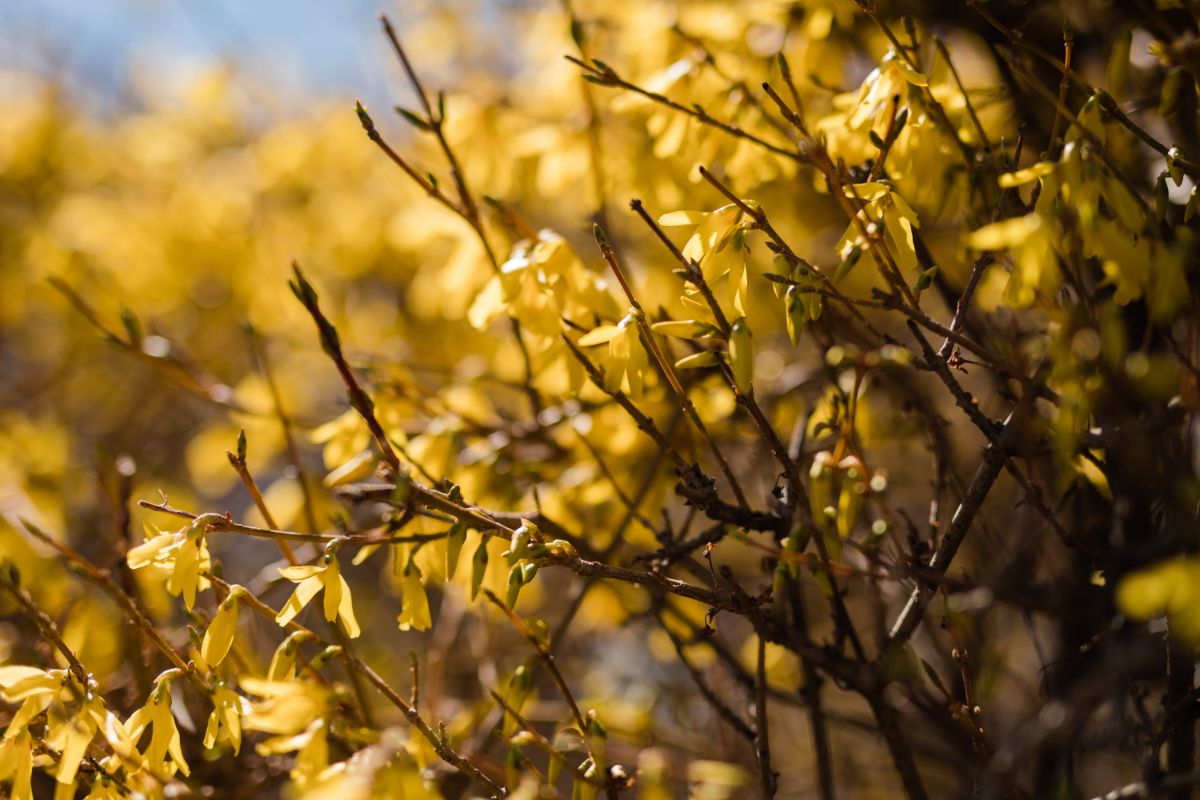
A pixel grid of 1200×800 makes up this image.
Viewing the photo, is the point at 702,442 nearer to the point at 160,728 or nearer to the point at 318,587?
the point at 318,587

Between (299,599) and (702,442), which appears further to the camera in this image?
(702,442)

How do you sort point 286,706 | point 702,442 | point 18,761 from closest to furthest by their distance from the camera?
1. point 286,706
2. point 18,761
3. point 702,442

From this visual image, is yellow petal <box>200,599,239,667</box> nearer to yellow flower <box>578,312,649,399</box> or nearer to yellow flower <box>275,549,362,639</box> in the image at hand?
yellow flower <box>275,549,362,639</box>

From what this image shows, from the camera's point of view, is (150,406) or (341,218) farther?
(150,406)

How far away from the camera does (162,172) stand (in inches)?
185

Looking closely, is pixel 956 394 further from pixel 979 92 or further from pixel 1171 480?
pixel 979 92

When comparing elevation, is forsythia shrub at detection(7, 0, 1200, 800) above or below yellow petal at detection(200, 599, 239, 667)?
above

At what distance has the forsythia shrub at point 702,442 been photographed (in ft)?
4.09

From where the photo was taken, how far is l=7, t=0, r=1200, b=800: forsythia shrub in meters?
1.25

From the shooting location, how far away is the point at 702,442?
2.15 metres

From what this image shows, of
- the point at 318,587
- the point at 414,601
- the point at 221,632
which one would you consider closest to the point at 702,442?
the point at 414,601

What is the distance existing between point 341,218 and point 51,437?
146 centimetres

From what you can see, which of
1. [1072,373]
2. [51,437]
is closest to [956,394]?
[1072,373]

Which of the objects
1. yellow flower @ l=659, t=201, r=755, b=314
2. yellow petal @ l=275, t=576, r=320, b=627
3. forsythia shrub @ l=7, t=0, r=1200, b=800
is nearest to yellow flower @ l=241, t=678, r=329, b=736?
forsythia shrub @ l=7, t=0, r=1200, b=800
